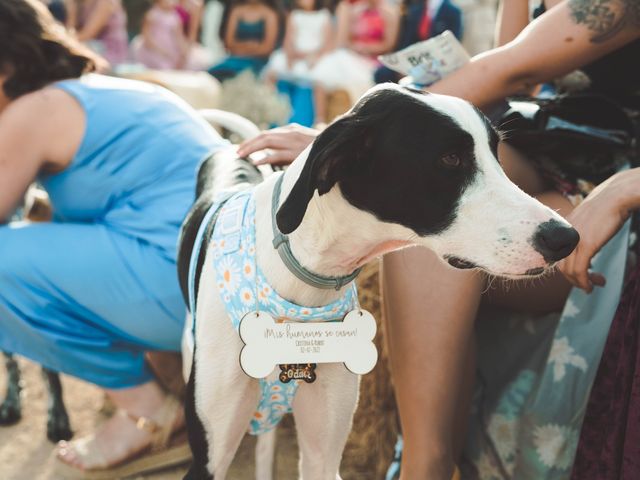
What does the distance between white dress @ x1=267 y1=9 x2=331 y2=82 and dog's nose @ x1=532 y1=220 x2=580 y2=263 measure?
233 inches

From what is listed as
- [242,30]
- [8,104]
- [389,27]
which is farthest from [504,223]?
[242,30]

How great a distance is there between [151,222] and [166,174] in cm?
19

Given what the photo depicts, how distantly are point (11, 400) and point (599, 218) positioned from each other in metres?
2.25

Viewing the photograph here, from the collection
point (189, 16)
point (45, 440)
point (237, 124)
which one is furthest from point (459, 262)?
point (189, 16)

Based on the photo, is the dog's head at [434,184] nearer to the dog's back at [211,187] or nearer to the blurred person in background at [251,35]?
the dog's back at [211,187]

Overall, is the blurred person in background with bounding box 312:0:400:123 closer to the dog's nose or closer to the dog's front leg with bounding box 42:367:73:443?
the dog's front leg with bounding box 42:367:73:443

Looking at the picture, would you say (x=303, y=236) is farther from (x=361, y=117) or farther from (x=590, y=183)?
(x=590, y=183)

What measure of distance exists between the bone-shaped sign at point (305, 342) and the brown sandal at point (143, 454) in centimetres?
113

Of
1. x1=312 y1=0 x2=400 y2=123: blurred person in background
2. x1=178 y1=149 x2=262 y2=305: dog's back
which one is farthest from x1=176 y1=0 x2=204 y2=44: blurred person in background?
x1=178 y1=149 x2=262 y2=305: dog's back

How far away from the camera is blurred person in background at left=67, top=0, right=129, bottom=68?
688 centimetres

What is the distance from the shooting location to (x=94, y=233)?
99.8 inches

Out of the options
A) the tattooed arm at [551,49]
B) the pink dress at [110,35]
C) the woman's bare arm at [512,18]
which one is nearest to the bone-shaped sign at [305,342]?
the tattooed arm at [551,49]

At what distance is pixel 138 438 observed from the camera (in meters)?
2.59

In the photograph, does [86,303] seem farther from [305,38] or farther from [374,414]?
[305,38]
